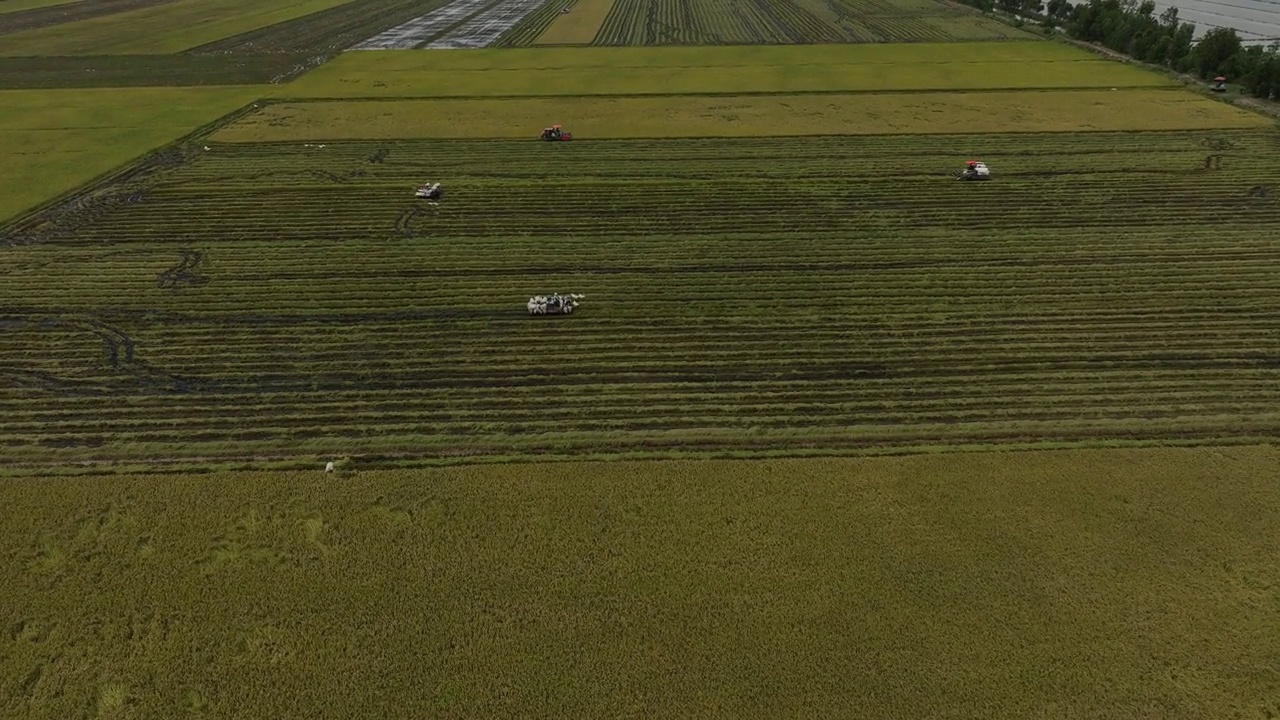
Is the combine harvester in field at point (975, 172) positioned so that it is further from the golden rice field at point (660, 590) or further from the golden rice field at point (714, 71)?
the golden rice field at point (660, 590)

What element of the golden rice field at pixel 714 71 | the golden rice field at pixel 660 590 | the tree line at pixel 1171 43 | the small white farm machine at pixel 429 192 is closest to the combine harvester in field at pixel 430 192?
the small white farm machine at pixel 429 192

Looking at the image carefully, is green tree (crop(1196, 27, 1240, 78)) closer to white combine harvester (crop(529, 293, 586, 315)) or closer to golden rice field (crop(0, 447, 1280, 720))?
golden rice field (crop(0, 447, 1280, 720))

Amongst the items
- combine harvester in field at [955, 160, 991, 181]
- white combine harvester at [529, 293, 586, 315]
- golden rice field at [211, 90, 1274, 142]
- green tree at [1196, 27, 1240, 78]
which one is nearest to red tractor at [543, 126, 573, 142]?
golden rice field at [211, 90, 1274, 142]

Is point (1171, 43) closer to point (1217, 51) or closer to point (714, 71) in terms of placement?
point (1217, 51)

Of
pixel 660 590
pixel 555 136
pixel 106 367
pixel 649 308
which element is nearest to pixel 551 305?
pixel 649 308

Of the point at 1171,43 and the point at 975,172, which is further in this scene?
the point at 1171,43

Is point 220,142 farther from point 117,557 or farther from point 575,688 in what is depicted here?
point 575,688
